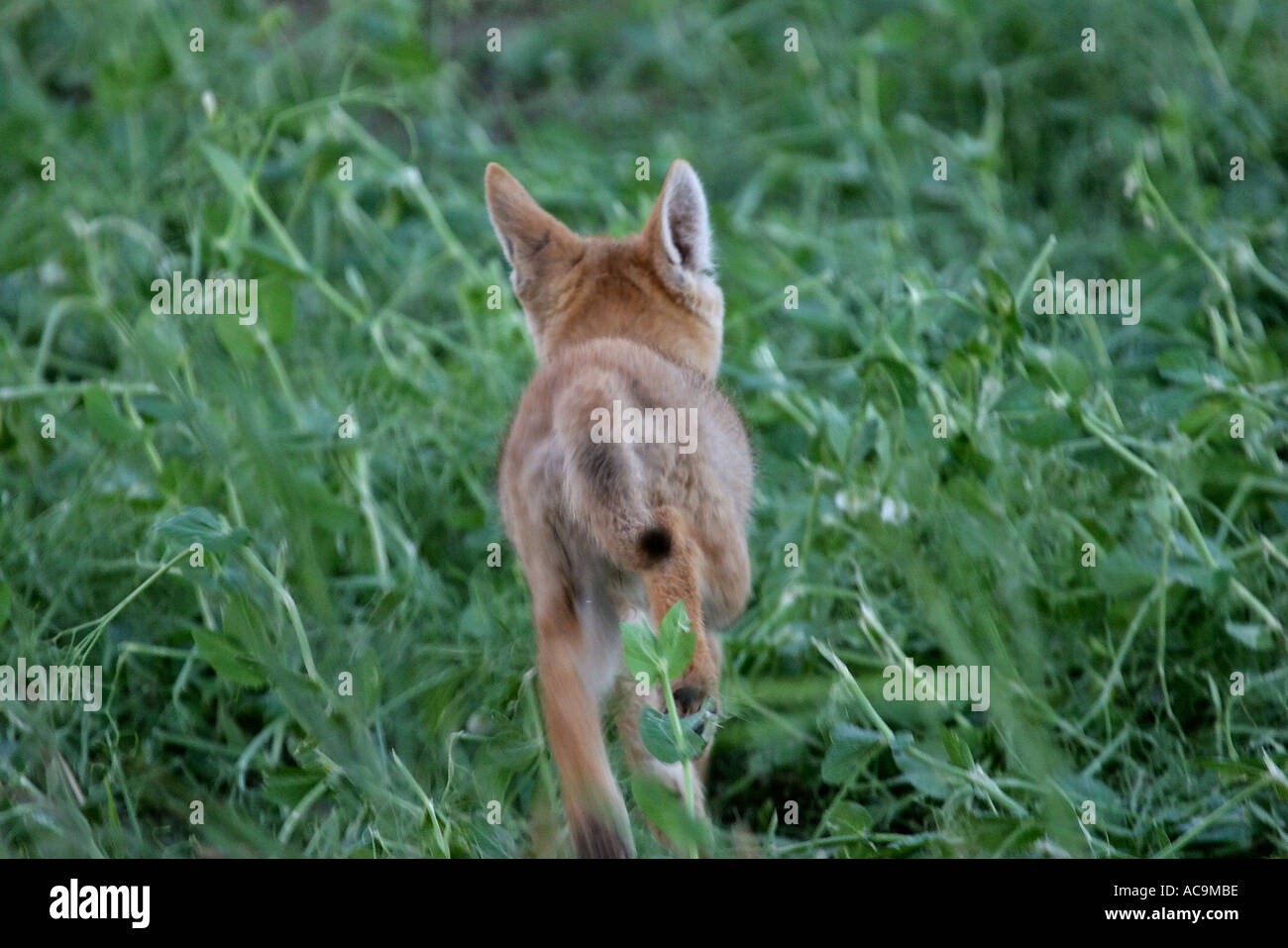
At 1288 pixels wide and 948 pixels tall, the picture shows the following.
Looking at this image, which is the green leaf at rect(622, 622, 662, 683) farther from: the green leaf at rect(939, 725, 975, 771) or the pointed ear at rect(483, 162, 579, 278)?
the pointed ear at rect(483, 162, 579, 278)

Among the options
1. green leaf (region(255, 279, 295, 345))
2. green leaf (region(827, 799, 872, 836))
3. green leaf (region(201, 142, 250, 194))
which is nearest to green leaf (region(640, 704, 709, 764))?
green leaf (region(827, 799, 872, 836))

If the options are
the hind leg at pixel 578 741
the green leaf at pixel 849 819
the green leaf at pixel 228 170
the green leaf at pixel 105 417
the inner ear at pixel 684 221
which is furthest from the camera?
the green leaf at pixel 228 170

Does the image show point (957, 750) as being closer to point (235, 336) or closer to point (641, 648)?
point (641, 648)

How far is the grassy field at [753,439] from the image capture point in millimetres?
2283

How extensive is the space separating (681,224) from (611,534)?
0.75m

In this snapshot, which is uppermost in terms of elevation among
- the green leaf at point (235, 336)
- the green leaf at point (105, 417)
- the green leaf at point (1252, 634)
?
the green leaf at point (235, 336)

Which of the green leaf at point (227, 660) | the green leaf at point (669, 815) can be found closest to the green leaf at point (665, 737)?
the green leaf at point (669, 815)

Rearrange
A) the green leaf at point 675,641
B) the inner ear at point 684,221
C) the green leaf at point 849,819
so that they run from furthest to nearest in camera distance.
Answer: the inner ear at point 684,221 < the green leaf at point 849,819 < the green leaf at point 675,641

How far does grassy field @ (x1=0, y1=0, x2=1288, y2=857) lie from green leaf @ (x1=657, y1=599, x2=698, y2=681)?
32 cm

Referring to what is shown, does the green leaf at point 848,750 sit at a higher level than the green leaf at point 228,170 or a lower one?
lower

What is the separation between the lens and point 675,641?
195 centimetres

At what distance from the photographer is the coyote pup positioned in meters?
2.04

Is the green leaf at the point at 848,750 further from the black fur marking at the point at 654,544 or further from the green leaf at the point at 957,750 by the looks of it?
the black fur marking at the point at 654,544
